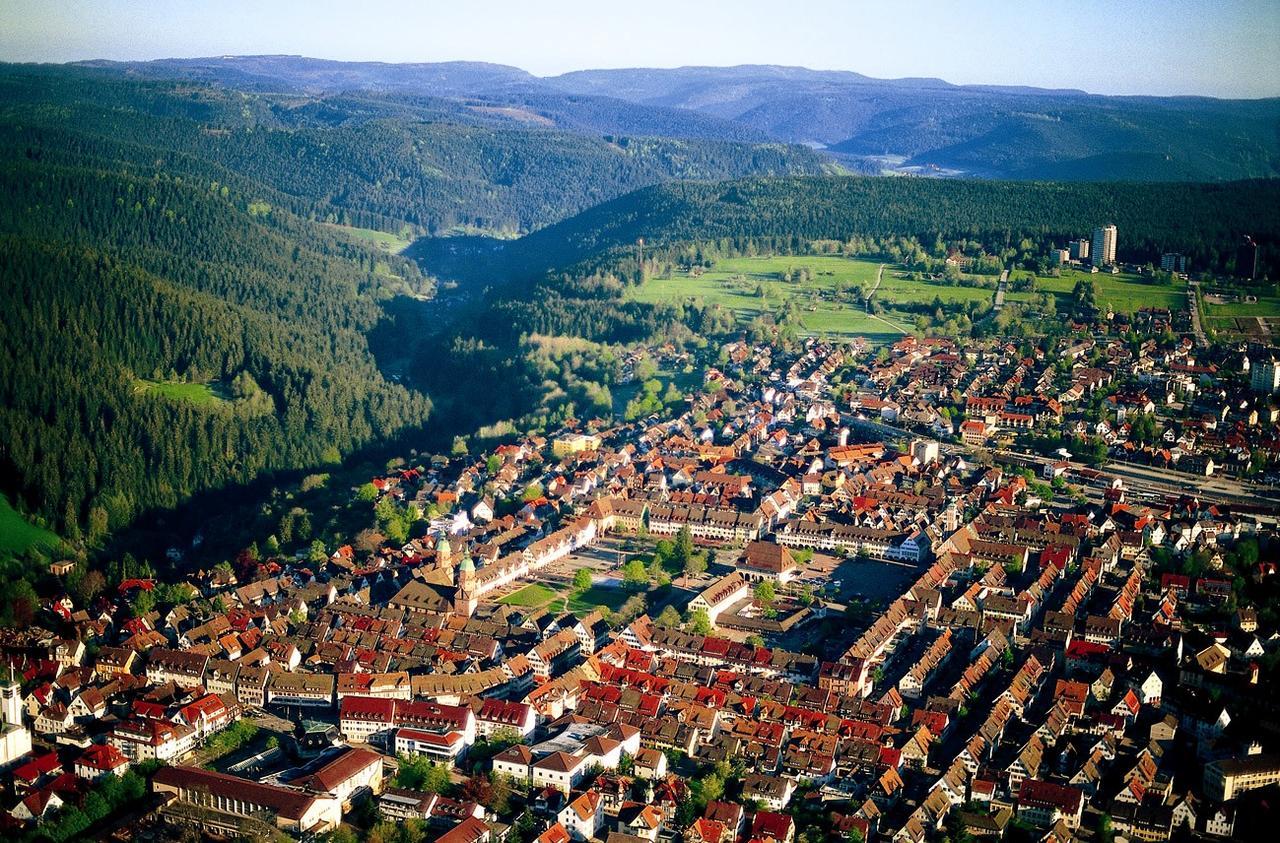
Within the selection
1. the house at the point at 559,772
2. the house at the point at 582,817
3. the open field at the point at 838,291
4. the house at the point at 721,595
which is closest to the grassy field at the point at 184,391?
the open field at the point at 838,291

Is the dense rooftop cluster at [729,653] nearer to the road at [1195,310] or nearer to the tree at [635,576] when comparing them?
the tree at [635,576]

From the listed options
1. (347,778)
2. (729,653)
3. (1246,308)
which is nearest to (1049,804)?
(729,653)

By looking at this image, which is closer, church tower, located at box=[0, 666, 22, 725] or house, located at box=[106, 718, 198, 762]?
house, located at box=[106, 718, 198, 762]

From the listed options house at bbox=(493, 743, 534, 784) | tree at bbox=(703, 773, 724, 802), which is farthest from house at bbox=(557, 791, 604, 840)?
tree at bbox=(703, 773, 724, 802)

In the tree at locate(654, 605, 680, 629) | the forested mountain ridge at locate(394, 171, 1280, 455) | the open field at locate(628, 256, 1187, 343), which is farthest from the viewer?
the open field at locate(628, 256, 1187, 343)

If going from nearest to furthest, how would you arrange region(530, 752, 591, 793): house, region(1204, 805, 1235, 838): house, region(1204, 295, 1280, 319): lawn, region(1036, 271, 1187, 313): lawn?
region(1204, 805, 1235, 838): house
region(530, 752, 591, 793): house
region(1204, 295, 1280, 319): lawn
region(1036, 271, 1187, 313): lawn

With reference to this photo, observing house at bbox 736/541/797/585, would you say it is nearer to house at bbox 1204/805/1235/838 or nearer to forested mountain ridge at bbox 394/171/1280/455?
house at bbox 1204/805/1235/838

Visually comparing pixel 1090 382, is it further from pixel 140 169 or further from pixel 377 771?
pixel 140 169

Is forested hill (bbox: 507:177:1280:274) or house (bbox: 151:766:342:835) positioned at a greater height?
forested hill (bbox: 507:177:1280:274)

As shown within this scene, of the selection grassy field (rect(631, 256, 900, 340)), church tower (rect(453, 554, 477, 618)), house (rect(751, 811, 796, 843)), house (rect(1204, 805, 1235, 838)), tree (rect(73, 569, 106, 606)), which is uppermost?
grassy field (rect(631, 256, 900, 340))
